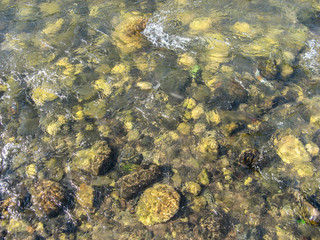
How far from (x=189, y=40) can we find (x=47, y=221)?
16.1ft

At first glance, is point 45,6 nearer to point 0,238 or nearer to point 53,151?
point 53,151

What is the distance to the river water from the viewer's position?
11.1 feet

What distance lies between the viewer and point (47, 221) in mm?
3455

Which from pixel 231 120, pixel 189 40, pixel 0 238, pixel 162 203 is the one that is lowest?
pixel 0 238

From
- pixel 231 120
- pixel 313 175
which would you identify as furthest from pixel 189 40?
pixel 313 175

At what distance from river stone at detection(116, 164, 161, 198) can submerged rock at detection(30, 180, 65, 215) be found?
908 mm

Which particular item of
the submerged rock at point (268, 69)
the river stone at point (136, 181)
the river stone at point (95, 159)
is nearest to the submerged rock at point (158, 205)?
the river stone at point (136, 181)

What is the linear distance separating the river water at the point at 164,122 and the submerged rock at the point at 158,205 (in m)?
0.02

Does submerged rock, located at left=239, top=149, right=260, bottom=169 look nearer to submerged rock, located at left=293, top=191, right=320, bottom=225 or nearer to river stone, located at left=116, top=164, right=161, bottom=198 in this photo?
submerged rock, located at left=293, top=191, right=320, bottom=225

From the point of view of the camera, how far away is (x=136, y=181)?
3.62 meters

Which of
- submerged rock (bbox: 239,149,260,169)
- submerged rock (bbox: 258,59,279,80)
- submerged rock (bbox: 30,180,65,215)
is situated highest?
submerged rock (bbox: 258,59,279,80)

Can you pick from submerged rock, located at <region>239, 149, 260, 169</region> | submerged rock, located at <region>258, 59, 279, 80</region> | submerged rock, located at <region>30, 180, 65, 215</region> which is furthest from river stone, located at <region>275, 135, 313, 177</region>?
submerged rock, located at <region>30, 180, 65, 215</region>

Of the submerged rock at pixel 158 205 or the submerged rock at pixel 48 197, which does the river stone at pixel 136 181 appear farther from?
the submerged rock at pixel 48 197

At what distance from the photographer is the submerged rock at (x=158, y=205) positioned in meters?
3.33
